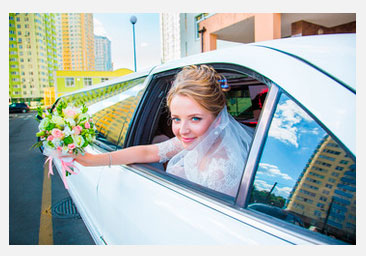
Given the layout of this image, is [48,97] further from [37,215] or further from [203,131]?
[203,131]

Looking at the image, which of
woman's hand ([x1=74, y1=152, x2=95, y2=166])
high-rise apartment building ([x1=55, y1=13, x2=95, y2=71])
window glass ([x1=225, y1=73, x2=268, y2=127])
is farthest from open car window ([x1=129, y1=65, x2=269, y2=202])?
high-rise apartment building ([x1=55, y1=13, x2=95, y2=71])

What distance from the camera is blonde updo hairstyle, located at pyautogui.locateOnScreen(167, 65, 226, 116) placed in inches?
53.6

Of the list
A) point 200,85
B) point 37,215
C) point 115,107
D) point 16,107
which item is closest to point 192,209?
point 200,85

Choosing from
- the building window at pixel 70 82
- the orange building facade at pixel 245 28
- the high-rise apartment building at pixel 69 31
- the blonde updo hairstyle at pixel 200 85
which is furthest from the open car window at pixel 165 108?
the building window at pixel 70 82

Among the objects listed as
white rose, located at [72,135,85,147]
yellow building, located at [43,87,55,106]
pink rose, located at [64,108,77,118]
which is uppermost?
yellow building, located at [43,87,55,106]

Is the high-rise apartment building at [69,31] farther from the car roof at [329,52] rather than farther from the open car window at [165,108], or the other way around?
the car roof at [329,52]

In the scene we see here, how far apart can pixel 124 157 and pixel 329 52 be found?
125 centimetres

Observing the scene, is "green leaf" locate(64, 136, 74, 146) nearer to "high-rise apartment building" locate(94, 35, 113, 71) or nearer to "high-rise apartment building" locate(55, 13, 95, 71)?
"high-rise apartment building" locate(55, 13, 95, 71)

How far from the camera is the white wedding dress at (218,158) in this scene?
1.20m

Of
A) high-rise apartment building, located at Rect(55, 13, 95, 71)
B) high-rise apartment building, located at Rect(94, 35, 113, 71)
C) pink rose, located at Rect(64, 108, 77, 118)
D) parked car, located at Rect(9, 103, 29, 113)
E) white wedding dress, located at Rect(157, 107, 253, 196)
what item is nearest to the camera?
white wedding dress, located at Rect(157, 107, 253, 196)

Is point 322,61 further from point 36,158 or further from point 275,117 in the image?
point 36,158

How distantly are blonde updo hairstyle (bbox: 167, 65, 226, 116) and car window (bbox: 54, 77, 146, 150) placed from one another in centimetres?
46

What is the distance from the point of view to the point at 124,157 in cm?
158

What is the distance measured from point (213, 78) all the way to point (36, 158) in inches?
236
